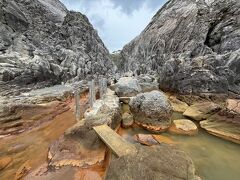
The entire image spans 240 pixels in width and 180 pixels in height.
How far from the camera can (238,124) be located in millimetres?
7422

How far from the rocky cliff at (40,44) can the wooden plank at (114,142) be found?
9791 millimetres

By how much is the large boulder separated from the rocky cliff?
9.77 meters

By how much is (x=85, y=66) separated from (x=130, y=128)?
23777mm

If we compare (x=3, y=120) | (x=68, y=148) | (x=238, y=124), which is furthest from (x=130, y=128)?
(x=3, y=120)

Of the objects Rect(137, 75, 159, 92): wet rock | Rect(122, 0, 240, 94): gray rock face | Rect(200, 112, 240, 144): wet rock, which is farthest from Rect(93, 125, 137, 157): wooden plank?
Rect(137, 75, 159, 92): wet rock

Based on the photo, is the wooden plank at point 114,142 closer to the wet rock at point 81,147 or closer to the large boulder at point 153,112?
the wet rock at point 81,147

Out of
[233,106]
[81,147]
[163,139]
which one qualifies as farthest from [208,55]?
[81,147]

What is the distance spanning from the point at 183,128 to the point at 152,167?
14.9 feet

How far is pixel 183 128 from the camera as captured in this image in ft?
25.9

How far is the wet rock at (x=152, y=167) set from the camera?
3.66m

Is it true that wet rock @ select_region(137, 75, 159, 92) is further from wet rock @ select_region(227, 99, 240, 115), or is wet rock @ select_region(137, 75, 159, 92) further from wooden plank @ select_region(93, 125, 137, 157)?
wooden plank @ select_region(93, 125, 137, 157)

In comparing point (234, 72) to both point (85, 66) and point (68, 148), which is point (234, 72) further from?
point (85, 66)

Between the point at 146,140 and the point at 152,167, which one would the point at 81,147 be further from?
the point at 152,167

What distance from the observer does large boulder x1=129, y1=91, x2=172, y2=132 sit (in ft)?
26.5
